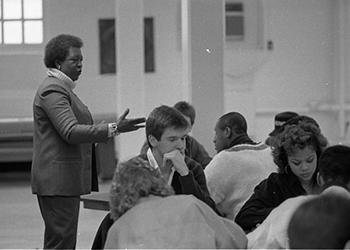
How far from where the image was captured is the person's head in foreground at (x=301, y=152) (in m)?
4.48

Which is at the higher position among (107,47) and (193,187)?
(107,47)

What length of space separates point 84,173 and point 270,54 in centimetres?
1124

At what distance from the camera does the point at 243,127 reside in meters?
5.83

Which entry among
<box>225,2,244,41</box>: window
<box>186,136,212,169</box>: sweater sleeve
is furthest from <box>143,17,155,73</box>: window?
<box>186,136,212,169</box>: sweater sleeve

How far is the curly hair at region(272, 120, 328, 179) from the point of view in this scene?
449cm

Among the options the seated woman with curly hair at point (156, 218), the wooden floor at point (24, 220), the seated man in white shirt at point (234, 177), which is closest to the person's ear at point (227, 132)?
the seated man in white shirt at point (234, 177)

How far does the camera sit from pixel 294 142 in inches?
177

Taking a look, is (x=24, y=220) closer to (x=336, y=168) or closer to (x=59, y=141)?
(x=59, y=141)

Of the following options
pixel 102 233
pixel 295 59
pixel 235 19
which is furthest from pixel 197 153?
pixel 295 59

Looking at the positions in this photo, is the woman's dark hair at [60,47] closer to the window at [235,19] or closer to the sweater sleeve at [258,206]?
the sweater sleeve at [258,206]

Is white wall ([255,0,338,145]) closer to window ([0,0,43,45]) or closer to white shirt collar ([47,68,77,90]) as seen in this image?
window ([0,0,43,45])

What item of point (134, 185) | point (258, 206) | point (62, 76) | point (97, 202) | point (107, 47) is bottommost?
point (97, 202)

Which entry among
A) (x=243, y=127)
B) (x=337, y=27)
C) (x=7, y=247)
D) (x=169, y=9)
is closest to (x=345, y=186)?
(x=243, y=127)

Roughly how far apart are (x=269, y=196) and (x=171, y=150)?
0.53 m
